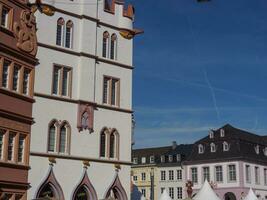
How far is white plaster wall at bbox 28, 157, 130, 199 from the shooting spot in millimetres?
33094

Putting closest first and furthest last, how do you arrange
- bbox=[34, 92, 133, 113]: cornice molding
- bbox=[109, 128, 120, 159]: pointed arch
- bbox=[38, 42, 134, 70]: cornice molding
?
bbox=[34, 92, 133, 113]: cornice molding, bbox=[38, 42, 134, 70]: cornice molding, bbox=[109, 128, 120, 159]: pointed arch

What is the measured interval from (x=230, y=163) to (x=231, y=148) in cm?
225

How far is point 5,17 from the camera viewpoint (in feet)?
105

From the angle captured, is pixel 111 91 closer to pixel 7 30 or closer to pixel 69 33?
pixel 69 33

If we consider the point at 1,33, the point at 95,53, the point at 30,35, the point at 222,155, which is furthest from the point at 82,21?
the point at 222,155

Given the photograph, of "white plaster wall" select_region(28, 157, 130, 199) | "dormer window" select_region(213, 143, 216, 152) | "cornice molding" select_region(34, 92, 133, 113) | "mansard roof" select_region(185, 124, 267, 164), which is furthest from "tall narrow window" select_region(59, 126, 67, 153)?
"dormer window" select_region(213, 143, 216, 152)

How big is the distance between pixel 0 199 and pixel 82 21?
44.3ft

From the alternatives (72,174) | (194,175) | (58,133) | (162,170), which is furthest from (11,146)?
(162,170)

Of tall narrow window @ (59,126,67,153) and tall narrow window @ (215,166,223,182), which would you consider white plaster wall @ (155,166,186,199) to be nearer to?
tall narrow window @ (215,166,223,182)

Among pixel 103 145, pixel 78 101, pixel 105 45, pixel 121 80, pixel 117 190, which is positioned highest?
pixel 105 45

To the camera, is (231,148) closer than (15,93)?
No

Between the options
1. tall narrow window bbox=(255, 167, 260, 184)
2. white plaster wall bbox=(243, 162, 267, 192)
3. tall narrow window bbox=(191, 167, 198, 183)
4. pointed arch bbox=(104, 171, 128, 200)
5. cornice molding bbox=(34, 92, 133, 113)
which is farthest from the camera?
tall narrow window bbox=(191, 167, 198, 183)

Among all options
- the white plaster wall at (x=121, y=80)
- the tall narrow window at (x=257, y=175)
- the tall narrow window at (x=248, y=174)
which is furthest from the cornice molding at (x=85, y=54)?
the tall narrow window at (x=257, y=175)

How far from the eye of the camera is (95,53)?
124ft
